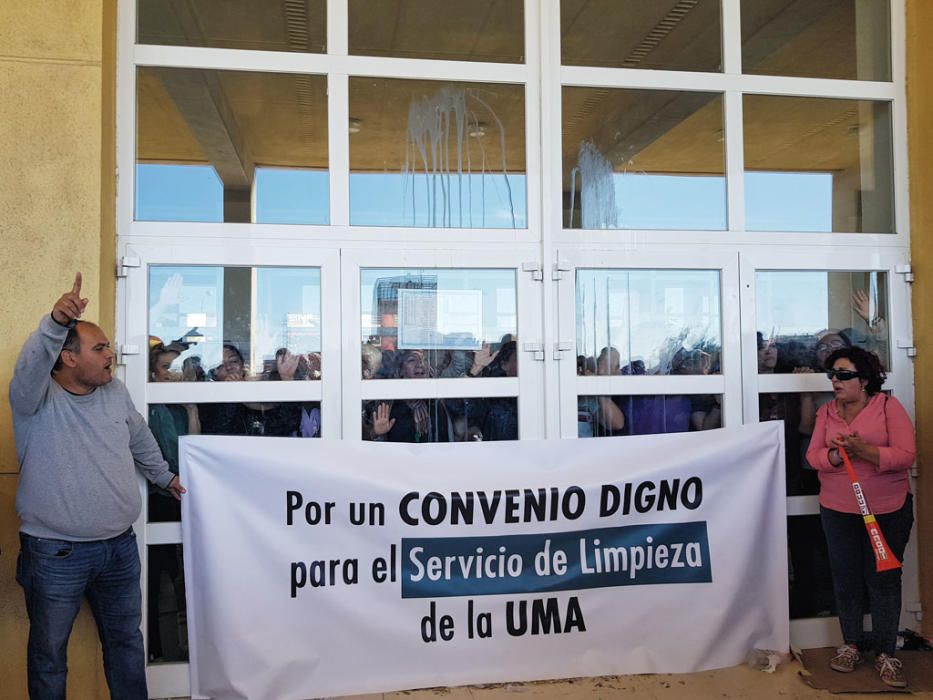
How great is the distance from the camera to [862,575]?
3.60m

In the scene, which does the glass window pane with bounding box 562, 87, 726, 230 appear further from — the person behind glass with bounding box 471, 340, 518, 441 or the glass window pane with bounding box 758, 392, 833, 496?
the glass window pane with bounding box 758, 392, 833, 496

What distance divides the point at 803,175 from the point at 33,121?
11.7 feet

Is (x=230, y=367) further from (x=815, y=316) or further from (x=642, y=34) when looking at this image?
(x=815, y=316)

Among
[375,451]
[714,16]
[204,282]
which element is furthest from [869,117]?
[204,282]

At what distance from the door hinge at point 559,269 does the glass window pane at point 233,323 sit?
1090 mm

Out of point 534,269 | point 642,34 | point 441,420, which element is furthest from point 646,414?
point 642,34

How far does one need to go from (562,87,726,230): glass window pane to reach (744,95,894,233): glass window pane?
0.20 m

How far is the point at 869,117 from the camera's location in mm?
4176

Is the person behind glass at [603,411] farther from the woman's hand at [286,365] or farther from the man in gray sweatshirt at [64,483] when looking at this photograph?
the man in gray sweatshirt at [64,483]

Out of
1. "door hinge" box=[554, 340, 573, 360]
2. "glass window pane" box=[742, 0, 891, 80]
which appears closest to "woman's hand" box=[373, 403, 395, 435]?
"door hinge" box=[554, 340, 573, 360]

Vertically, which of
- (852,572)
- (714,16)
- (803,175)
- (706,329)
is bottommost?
(852,572)

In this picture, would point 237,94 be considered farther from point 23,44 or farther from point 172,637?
point 172,637

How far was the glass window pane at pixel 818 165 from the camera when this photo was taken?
157 inches

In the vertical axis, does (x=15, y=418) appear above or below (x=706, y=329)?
below
